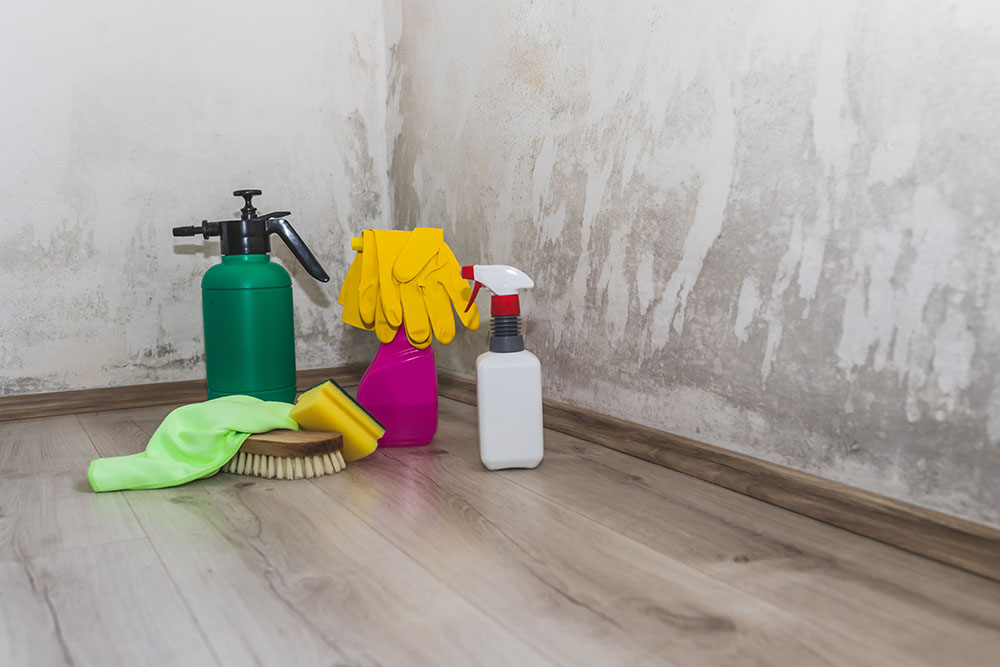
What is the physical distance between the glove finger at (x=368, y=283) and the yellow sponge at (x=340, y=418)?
0.37 ft

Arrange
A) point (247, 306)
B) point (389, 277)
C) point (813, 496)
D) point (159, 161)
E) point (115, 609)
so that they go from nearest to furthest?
point (115, 609) → point (813, 496) → point (389, 277) → point (247, 306) → point (159, 161)

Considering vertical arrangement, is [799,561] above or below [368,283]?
below

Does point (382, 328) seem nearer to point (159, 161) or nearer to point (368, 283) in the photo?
point (368, 283)

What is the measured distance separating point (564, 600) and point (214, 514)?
1.16 feet

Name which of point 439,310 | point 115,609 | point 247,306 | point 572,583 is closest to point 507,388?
point 439,310

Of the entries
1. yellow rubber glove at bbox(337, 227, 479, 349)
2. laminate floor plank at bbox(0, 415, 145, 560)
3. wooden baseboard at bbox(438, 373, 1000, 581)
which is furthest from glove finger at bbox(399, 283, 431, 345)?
laminate floor plank at bbox(0, 415, 145, 560)

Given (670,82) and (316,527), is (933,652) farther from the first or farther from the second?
(670,82)

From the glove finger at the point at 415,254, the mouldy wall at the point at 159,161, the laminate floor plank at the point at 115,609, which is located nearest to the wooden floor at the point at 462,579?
the laminate floor plank at the point at 115,609

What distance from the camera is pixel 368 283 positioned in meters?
0.93

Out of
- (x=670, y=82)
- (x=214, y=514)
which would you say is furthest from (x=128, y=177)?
(x=670, y=82)

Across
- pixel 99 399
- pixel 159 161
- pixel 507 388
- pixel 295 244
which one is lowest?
pixel 99 399

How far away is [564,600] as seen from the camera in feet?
1.69

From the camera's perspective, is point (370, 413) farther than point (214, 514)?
Yes

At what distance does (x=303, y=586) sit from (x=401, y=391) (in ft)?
1.34
